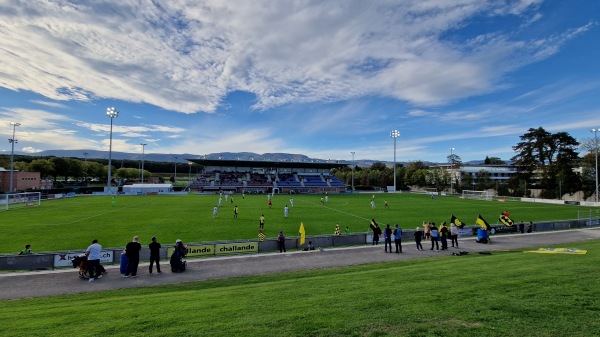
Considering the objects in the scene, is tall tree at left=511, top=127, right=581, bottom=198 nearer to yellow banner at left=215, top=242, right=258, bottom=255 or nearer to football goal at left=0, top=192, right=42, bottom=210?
yellow banner at left=215, top=242, right=258, bottom=255

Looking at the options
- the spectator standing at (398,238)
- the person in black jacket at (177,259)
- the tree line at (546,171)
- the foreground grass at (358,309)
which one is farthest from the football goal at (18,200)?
the tree line at (546,171)

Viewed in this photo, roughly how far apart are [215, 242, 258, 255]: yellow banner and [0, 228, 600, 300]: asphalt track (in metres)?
0.78

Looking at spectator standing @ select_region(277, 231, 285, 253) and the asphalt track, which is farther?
spectator standing @ select_region(277, 231, 285, 253)

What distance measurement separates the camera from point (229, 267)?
46.1 feet

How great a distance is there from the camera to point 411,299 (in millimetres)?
7520

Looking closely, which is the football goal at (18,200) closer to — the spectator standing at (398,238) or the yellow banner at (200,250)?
the yellow banner at (200,250)

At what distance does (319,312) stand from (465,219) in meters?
31.0

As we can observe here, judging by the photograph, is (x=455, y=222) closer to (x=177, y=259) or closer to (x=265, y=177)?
(x=177, y=259)

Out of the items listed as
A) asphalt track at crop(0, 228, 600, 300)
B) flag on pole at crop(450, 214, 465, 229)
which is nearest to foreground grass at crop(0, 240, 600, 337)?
asphalt track at crop(0, 228, 600, 300)

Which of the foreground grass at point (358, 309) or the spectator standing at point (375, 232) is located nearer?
the foreground grass at point (358, 309)

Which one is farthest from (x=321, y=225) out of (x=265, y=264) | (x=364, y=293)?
(x=364, y=293)

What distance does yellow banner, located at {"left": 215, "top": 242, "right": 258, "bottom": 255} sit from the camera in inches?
641

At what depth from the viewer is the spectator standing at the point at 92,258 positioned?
11.9 meters

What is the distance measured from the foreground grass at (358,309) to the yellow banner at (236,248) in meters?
5.98
